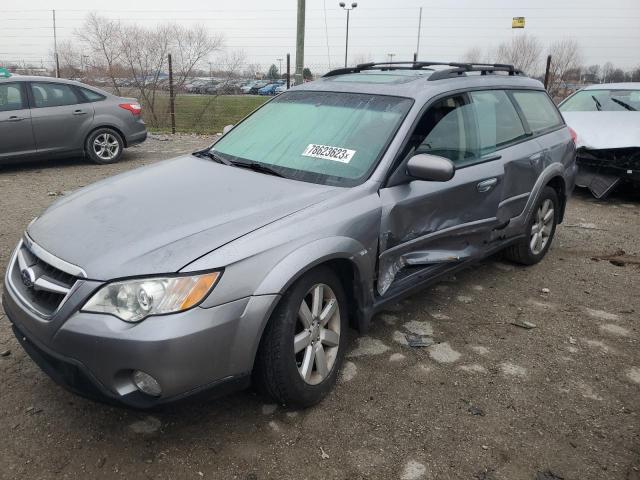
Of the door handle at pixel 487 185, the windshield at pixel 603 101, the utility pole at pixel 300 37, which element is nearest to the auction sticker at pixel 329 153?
the door handle at pixel 487 185

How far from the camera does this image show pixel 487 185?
381cm

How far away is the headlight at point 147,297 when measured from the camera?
7.13 feet

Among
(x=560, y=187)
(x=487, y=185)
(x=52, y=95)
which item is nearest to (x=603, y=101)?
(x=560, y=187)

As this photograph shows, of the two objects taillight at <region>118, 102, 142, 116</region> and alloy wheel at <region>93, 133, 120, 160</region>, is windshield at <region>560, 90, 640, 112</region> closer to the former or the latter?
taillight at <region>118, 102, 142, 116</region>

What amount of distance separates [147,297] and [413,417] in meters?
1.45

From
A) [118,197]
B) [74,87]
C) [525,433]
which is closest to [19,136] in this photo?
[74,87]

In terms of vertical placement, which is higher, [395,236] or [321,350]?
[395,236]

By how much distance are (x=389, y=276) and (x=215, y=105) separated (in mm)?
14181

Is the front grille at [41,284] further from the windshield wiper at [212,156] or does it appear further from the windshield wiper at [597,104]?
the windshield wiper at [597,104]

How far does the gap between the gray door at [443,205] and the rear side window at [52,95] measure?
7.01 m

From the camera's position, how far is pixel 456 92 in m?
3.68

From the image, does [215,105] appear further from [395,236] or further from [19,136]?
[395,236]

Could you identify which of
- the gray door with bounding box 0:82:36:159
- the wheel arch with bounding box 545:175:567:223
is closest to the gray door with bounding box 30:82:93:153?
the gray door with bounding box 0:82:36:159

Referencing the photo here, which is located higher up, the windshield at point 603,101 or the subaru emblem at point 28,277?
the windshield at point 603,101
